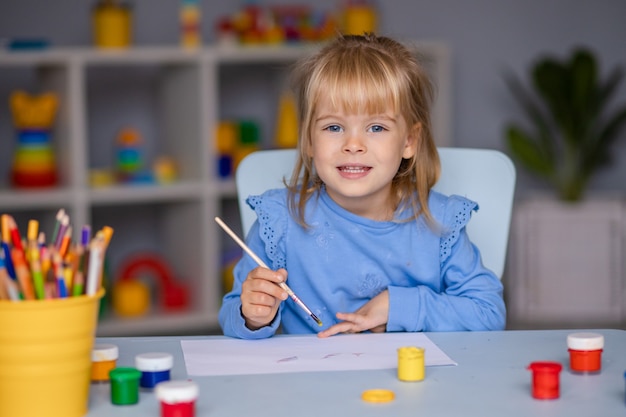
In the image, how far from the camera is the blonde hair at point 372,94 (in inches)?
59.1

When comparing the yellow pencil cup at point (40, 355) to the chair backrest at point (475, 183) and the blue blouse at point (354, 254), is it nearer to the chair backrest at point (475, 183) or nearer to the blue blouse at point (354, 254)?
the blue blouse at point (354, 254)

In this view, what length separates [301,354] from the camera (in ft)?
3.89

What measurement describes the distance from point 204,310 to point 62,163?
674mm

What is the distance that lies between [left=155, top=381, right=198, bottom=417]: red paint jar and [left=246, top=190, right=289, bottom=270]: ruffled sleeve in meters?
0.65

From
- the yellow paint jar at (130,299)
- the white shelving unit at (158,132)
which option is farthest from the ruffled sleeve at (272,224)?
the yellow paint jar at (130,299)

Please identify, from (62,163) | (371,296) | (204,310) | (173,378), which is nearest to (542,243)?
(204,310)

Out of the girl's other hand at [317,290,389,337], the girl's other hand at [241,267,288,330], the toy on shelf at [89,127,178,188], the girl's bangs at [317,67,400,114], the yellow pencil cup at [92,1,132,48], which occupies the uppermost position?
the yellow pencil cup at [92,1,132,48]

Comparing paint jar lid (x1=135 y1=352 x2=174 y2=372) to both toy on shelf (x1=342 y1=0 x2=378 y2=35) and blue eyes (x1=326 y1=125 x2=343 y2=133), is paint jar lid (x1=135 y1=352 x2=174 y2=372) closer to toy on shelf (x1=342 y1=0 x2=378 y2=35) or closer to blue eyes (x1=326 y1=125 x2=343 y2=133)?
blue eyes (x1=326 y1=125 x2=343 y2=133)

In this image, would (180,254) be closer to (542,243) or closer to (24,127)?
(24,127)

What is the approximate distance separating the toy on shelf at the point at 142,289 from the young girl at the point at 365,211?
186 centimetres

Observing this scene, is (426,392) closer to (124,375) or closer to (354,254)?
(124,375)

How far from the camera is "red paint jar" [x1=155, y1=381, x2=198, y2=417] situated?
0.90 meters

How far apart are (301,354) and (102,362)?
9.4 inches

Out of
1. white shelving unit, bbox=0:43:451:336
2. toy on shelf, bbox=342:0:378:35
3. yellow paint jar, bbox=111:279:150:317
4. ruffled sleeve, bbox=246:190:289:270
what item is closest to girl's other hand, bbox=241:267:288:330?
ruffled sleeve, bbox=246:190:289:270
